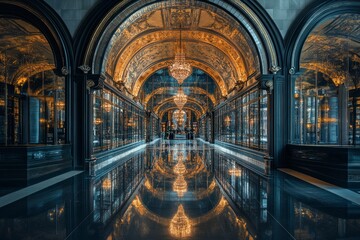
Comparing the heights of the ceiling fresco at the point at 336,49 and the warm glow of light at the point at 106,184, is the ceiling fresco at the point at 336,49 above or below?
above

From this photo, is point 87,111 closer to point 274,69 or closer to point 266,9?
point 274,69

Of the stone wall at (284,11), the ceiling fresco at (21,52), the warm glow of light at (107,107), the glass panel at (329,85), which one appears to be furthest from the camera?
the warm glow of light at (107,107)

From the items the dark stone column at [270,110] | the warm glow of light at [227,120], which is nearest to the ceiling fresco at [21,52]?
the dark stone column at [270,110]

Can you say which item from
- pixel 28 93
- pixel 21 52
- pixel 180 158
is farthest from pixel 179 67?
pixel 28 93

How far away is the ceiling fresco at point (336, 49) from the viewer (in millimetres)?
9625

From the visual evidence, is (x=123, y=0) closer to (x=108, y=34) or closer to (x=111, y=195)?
(x=108, y=34)

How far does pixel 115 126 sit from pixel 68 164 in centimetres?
560

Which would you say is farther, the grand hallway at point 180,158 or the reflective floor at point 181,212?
the grand hallway at point 180,158

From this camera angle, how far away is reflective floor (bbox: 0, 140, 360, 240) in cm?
314

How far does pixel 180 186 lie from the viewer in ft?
18.6

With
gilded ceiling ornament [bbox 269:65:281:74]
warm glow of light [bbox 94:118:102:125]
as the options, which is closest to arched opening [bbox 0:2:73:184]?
warm glow of light [bbox 94:118:102:125]

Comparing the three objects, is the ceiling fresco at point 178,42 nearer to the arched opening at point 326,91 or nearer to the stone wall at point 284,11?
the stone wall at point 284,11

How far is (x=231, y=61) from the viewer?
14125 mm

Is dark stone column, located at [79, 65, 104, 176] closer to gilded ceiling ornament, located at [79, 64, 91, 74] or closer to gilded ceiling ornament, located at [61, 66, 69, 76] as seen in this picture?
gilded ceiling ornament, located at [79, 64, 91, 74]
